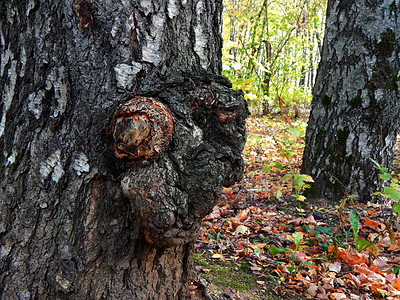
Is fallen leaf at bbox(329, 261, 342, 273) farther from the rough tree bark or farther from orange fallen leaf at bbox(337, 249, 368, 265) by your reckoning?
the rough tree bark

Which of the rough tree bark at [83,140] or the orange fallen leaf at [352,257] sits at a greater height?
the rough tree bark at [83,140]

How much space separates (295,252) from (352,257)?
1.60ft

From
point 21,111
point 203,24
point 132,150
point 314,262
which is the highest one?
point 203,24

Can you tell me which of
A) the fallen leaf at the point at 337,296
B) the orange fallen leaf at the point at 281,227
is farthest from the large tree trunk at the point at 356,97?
the fallen leaf at the point at 337,296

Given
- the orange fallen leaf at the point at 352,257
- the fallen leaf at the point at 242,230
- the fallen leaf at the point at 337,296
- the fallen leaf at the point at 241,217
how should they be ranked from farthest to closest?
the fallen leaf at the point at 241,217, the fallen leaf at the point at 242,230, the orange fallen leaf at the point at 352,257, the fallen leaf at the point at 337,296

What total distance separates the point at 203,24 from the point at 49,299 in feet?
4.66

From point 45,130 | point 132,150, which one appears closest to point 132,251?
point 132,150

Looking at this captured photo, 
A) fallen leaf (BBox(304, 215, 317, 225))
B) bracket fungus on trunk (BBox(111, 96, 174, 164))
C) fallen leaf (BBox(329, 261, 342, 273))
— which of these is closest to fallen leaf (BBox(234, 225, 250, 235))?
fallen leaf (BBox(304, 215, 317, 225))

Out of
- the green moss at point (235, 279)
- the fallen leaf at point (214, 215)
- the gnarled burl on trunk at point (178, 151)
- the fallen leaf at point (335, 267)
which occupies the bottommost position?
the fallen leaf at point (214, 215)

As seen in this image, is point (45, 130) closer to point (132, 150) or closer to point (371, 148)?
point (132, 150)

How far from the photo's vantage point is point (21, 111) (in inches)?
51.3

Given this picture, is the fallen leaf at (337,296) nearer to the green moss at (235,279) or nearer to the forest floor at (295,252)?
the forest floor at (295,252)

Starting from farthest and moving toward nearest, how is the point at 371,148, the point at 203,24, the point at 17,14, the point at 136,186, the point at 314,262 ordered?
1. the point at 371,148
2. the point at 314,262
3. the point at 203,24
4. the point at 17,14
5. the point at 136,186

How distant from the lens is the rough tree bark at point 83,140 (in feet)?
4.18
